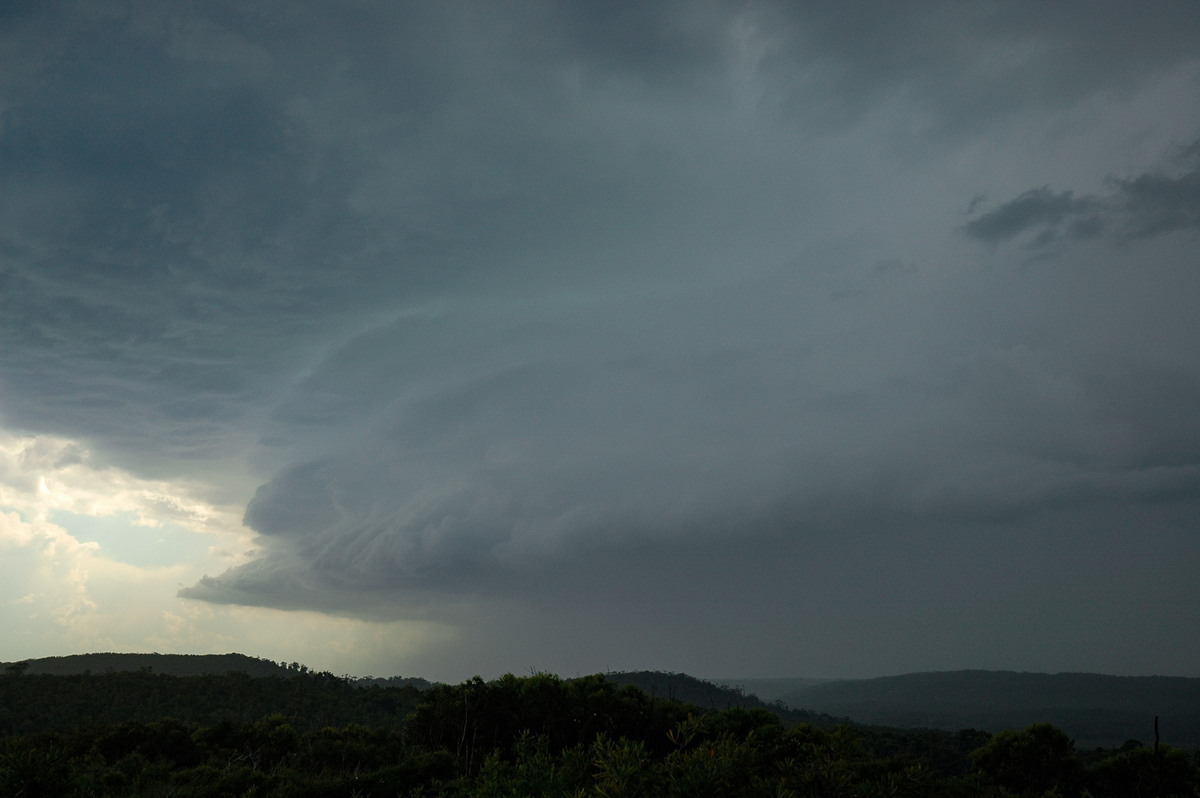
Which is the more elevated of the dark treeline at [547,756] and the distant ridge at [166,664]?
the dark treeline at [547,756]

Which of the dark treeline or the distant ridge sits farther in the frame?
the distant ridge

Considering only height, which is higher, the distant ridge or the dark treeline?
the dark treeline

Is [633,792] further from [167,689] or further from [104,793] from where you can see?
[167,689]

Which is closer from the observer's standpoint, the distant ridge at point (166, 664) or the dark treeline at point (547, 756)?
the dark treeline at point (547, 756)

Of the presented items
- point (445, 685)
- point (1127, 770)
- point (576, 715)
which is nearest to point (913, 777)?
point (576, 715)
